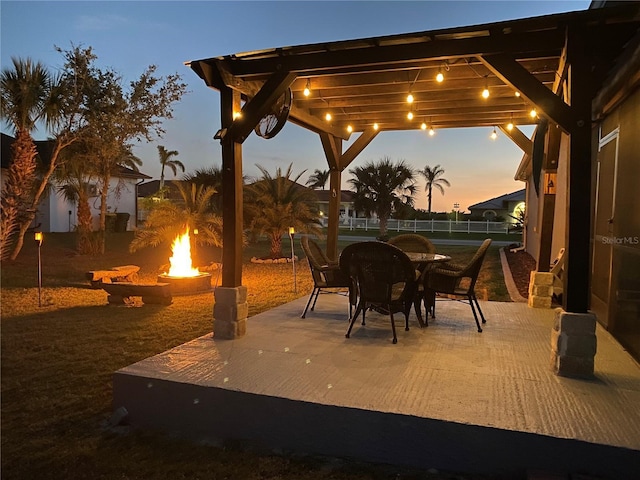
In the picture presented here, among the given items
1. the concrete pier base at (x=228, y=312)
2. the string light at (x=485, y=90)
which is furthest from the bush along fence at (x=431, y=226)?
the concrete pier base at (x=228, y=312)

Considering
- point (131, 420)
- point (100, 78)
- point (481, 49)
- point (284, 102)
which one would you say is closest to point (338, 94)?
point (284, 102)

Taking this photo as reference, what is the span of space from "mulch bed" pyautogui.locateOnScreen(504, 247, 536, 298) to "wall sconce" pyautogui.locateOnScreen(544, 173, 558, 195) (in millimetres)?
2288

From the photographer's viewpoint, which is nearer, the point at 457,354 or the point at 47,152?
the point at 457,354

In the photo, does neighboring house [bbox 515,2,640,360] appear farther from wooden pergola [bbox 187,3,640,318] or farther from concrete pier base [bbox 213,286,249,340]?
concrete pier base [bbox 213,286,249,340]

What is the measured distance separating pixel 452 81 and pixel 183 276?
5.76m

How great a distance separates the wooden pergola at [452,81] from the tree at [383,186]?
1729cm

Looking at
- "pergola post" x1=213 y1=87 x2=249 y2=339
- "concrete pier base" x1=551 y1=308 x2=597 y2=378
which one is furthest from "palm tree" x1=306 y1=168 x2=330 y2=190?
"concrete pier base" x1=551 y1=308 x2=597 y2=378

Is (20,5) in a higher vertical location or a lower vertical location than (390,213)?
higher

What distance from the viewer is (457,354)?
4031mm

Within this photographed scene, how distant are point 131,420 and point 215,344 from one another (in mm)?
1067

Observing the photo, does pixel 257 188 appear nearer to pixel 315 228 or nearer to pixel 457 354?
pixel 315 228

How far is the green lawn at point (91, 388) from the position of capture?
9.02 ft

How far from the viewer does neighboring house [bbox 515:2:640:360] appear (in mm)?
3986

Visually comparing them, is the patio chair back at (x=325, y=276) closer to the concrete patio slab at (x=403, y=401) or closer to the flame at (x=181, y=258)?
the concrete patio slab at (x=403, y=401)
